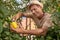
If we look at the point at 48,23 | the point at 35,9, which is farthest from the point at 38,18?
the point at 48,23

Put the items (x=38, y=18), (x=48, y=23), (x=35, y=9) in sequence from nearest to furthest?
1. (x=48, y=23)
2. (x=35, y=9)
3. (x=38, y=18)

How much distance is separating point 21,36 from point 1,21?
1.06 feet

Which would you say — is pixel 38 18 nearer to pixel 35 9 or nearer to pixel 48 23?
A: pixel 35 9

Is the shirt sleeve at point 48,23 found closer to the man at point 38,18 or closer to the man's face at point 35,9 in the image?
the man at point 38,18

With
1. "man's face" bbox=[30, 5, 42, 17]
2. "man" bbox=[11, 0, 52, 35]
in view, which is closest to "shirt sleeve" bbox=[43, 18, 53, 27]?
"man" bbox=[11, 0, 52, 35]

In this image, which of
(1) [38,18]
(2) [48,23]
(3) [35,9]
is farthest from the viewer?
(1) [38,18]

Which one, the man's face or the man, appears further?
the man's face

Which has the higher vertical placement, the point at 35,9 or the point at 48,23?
the point at 35,9

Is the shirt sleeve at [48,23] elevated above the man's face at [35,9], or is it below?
below

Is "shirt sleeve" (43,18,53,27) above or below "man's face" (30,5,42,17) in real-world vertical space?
below

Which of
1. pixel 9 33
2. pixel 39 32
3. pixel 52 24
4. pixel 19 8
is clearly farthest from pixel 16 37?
pixel 19 8

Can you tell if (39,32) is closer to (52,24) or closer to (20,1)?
(52,24)

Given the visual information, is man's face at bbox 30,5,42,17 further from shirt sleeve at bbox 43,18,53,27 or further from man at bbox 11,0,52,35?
shirt sleeve at bbox 43,18,53,27

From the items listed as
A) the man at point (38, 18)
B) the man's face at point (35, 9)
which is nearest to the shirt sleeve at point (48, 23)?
the man at point (38, 18)
